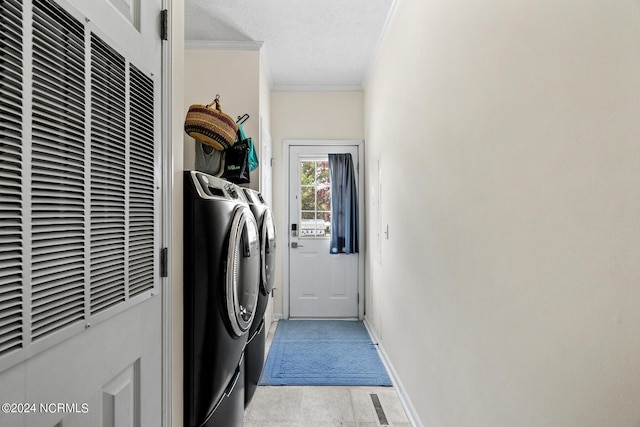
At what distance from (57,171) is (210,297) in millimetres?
794

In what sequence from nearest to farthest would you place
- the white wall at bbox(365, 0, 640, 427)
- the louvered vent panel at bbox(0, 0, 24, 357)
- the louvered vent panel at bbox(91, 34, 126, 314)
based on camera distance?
the louvered vent panel at bbox(0, 0, 24, 357) < the white wall at bbox(365, 0, 640, 427) < the louvered vent panel at bbox(91, 34, 126, 314)

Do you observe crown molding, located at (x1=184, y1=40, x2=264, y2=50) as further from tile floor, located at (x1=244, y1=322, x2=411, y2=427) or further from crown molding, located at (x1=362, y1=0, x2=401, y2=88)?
tile floor, located at (x1=244, y1=322, x2=411, y2=427)

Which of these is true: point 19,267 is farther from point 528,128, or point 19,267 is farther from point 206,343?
point 528,128

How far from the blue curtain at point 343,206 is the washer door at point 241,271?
213cm

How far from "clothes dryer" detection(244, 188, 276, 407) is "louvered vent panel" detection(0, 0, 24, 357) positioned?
1415 mm

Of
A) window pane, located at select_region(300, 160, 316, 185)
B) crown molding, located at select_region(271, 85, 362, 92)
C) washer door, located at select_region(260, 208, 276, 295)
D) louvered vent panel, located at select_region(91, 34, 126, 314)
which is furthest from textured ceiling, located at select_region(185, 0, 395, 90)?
louvered vent panel, located at select_region(91, 34, 126, 314)

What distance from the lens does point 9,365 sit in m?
0.54

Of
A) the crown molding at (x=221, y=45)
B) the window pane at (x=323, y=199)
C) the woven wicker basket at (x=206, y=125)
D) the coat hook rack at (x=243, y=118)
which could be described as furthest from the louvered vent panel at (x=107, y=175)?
the window pane at (x=323, y=199)

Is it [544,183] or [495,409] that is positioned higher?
[544,183]

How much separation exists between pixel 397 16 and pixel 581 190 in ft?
6.96

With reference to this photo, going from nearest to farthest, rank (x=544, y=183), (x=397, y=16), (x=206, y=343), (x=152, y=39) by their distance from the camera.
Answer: (x=544, y=183), (x=152, y=39), (x=206, y=343), (x=397, y=16)

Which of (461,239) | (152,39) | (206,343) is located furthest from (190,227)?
(461,239)

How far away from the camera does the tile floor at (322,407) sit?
77.3 inches

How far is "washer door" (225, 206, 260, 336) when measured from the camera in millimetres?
1411
